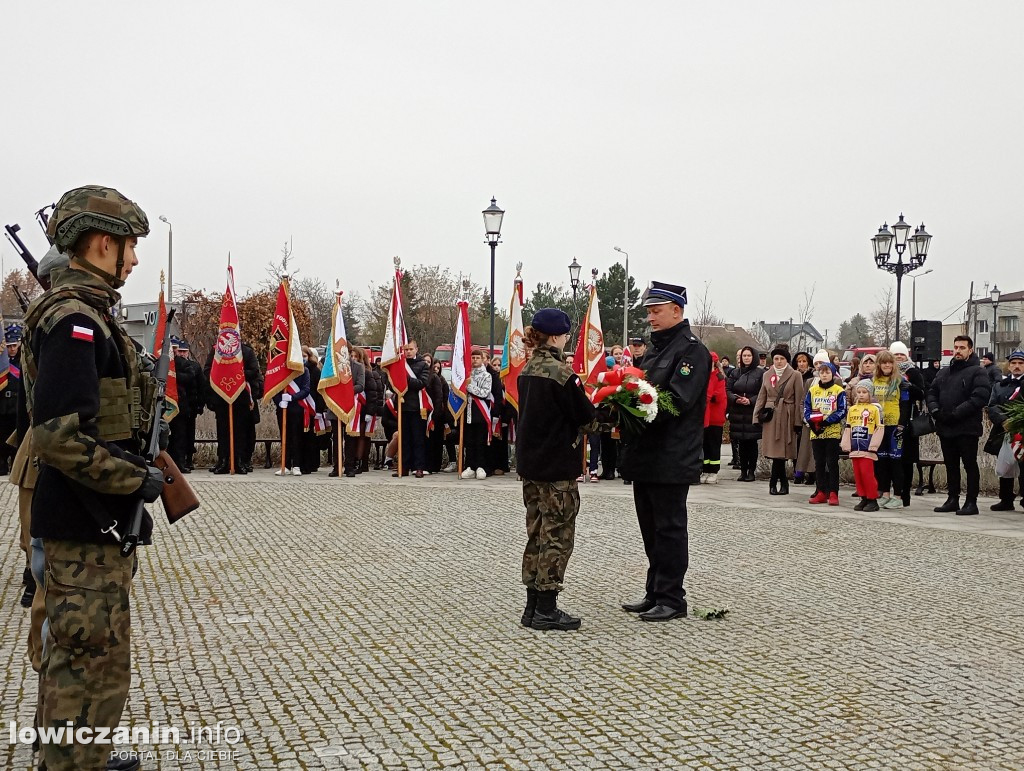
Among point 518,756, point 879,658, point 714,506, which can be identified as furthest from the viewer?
point 714,506

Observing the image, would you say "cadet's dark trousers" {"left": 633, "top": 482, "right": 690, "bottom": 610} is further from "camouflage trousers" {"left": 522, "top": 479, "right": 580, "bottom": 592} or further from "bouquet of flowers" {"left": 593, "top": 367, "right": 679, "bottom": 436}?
"camouflage trousers" {"left": 522, "top": 479, "right": 580, "bottom": 592}

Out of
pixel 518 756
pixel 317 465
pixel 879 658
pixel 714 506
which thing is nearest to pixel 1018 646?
pixel 879 658

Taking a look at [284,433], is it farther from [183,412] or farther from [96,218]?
[96,218]

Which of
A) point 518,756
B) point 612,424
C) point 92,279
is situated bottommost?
point 518,756

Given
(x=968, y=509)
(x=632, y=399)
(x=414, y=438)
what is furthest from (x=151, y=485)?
(x=414, y=438)

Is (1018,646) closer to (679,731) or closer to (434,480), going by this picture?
(679,731)

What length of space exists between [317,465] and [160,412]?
13.8 metres

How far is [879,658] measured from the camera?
20.3 feet

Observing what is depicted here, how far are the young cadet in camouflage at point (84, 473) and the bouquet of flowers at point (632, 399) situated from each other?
3.74 metres

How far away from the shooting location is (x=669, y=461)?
283 inches

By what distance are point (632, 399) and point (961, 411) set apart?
7.39m

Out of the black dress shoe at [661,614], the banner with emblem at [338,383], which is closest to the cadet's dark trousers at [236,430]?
the banner with emblem at [338,383]

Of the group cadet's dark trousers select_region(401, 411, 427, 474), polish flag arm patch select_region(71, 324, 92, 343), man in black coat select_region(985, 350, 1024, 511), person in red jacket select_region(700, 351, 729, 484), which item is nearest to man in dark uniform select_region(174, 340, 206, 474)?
cadet's dark trousers select_region(401, 411, 427, 474)

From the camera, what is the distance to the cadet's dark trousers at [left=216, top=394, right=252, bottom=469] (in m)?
17.0
